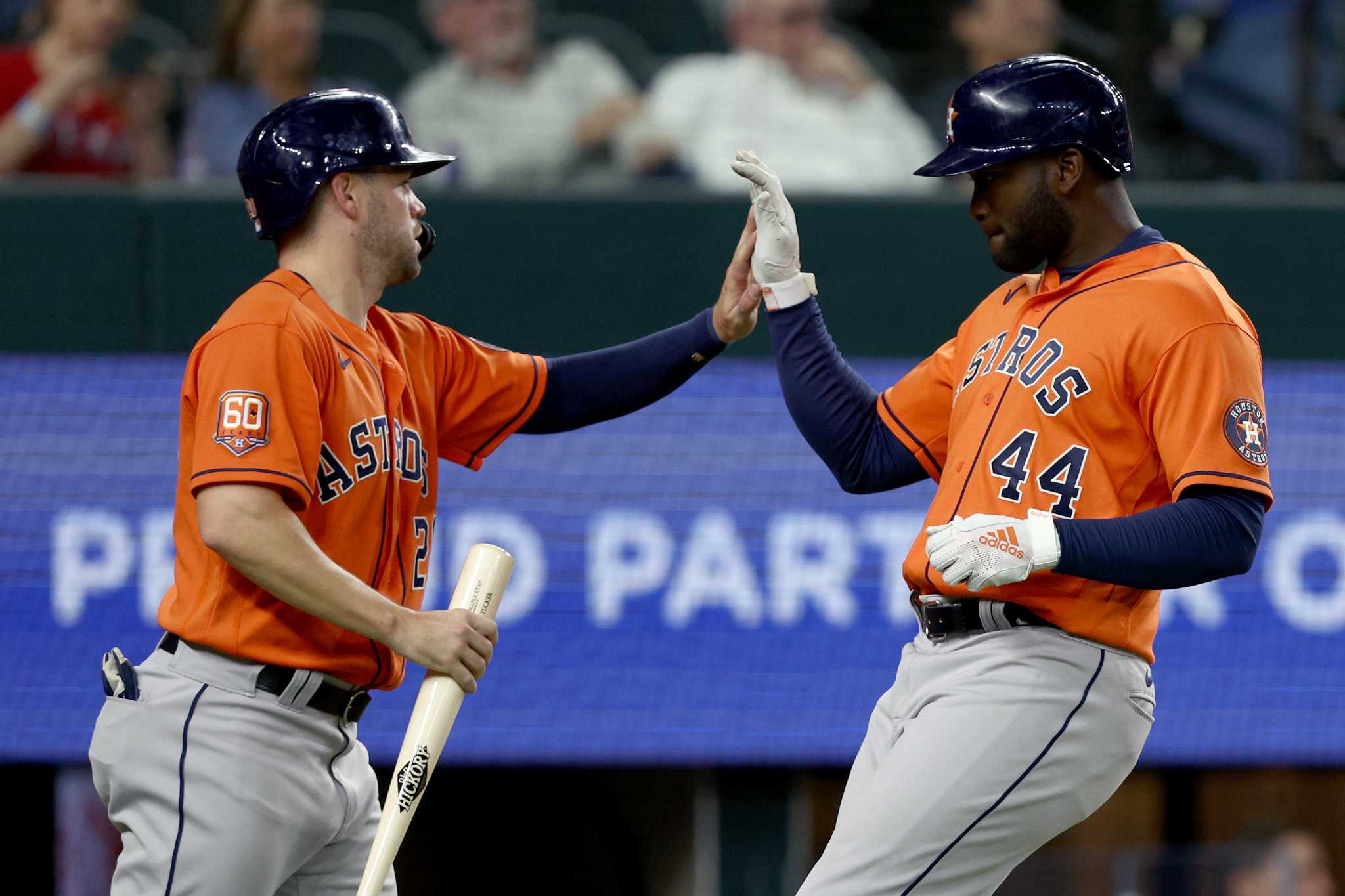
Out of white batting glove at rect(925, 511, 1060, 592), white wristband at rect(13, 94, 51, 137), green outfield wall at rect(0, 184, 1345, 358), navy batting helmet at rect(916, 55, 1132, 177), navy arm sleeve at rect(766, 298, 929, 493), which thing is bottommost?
white batting glove at rect(925, 511, 1060, 592)

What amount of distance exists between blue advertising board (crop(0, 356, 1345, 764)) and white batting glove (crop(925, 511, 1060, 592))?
2543 mm

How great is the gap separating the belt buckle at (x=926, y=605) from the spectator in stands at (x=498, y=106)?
9.41 ft

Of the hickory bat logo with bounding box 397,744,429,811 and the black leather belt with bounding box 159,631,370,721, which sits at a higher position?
the black leather belt with bounding box 159,631,370,721

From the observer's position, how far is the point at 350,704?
297 centimetres

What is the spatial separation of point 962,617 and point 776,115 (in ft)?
10.0

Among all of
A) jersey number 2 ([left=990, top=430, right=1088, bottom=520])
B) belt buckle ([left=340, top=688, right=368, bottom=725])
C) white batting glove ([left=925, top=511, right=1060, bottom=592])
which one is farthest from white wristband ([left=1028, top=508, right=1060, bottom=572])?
belt buckle ([left=340, top=688, right=368, bottom=725])

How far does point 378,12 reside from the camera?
18.4 ft

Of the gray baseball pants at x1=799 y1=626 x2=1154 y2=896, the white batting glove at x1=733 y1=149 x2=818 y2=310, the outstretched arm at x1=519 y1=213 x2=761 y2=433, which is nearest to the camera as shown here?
the gray baseball pants at x1=799 y1=626 x2=1154 y2=896

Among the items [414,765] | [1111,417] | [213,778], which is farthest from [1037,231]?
[213,778]

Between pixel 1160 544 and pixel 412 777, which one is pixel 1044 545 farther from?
pixel 412 777

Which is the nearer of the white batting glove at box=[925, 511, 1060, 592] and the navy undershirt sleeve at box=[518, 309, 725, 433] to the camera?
the white batting glove at box=[925, 511, 1060, 592]

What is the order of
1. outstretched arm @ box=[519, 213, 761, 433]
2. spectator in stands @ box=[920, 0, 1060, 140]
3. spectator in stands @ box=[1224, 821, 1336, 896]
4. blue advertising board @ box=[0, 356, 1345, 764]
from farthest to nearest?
spectator in stands @ box=[920, 0, 1060, 140], spectator in stands @ box=[1224, 821, 1336, 896], blue advertising board @ box=[0, 356, 1345, 764], outstretched arm @ box=[519, 213, 761, 433]

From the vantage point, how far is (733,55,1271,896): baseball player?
8.61 feet

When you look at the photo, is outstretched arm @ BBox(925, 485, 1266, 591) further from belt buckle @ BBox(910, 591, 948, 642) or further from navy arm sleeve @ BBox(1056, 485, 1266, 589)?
belt buckle @ BBox(910, 591, 948, 642)
